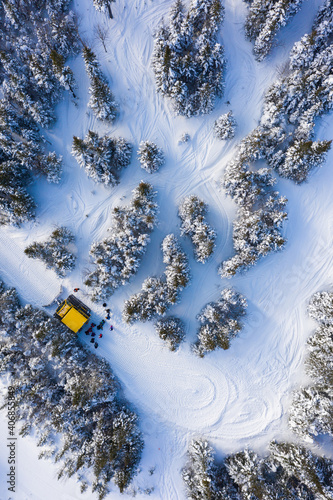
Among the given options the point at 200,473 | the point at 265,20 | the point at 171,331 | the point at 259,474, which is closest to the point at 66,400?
the point at 171,331

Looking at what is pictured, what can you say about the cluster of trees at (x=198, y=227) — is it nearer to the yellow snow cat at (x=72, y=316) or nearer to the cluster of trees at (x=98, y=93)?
the cluster of trees at (x=98, y=93)

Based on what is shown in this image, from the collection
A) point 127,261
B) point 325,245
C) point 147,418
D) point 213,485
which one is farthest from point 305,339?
point 127,261

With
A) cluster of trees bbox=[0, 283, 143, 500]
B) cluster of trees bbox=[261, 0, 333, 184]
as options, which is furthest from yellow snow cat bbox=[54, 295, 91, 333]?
cluster of trees bbox=[261, 0, 333, 184]

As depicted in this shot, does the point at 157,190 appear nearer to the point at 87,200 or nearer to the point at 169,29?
the point at 87,200

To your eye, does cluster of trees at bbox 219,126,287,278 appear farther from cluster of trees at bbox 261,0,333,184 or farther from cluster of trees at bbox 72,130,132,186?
cluster of trees at bbox 72,130,132,186

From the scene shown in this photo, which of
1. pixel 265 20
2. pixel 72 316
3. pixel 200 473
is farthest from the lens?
pixel 72 316

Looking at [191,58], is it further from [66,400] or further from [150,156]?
[66,400]

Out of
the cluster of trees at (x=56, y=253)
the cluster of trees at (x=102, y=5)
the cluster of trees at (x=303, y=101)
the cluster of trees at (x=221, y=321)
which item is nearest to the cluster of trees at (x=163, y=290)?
the cluster of trees at (x=221, y=321)
